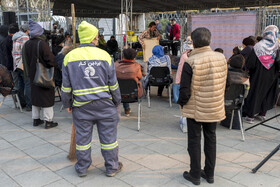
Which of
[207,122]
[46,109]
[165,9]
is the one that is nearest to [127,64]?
[46,109]

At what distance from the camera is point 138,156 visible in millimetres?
3775

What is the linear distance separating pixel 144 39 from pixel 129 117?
176 inches

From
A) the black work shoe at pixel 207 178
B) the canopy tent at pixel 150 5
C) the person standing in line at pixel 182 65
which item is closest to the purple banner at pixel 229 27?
the canopy tent at pixel 150 5

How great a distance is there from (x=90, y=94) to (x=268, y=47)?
3356 millimetres

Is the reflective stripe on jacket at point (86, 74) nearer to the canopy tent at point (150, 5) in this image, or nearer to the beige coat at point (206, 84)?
the beige coat at point (206, 84)

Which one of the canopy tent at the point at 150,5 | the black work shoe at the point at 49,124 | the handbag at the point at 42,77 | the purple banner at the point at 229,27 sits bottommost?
the black work shoe at the point at 49,124

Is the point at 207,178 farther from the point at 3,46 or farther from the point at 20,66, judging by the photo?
the point at 3,46

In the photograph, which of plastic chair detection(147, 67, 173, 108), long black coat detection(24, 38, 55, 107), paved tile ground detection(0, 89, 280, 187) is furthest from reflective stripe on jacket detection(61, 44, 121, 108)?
plastic chair detection(147, 67, 173, 108)

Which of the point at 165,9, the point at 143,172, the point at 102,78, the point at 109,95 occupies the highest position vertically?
the point at 165,9

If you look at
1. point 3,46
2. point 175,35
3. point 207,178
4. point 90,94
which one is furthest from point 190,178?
point 175,35

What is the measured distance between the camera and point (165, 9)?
11312mm

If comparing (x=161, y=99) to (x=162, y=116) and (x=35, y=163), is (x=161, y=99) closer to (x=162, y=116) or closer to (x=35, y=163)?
(x=162, y=116)

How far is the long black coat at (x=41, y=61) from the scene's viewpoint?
4766 millimetres

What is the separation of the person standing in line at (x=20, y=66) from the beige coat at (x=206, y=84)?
3935 millimetres
